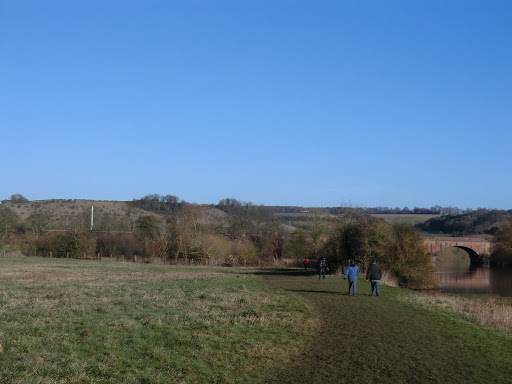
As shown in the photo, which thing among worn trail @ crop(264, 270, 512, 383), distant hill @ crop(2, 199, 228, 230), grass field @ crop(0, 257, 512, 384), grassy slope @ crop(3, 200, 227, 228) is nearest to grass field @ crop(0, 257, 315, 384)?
grass field @ crop(0, 257, 512, 384)

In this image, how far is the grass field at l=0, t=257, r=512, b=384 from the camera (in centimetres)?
1112

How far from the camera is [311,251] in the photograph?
225ft

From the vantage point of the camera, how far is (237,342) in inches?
546

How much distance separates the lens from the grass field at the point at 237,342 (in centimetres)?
1112

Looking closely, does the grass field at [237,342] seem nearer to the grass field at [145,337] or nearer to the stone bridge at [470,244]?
the grass field at [145,337]

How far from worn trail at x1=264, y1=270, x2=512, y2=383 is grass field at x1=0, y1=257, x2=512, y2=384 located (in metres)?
0.03

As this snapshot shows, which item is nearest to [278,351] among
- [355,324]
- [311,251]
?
[355,324]

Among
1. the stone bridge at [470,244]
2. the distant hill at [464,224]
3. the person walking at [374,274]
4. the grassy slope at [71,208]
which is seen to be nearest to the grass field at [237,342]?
the person walking at [374,274]

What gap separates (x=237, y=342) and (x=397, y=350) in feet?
13.2

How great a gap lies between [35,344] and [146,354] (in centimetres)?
254

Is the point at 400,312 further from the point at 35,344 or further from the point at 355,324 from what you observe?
the point at 35,344

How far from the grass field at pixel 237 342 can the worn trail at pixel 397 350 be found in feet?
0.09

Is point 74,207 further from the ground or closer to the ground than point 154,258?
further from the ground

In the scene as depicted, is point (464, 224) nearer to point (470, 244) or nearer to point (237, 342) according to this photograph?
point (470, 244)
